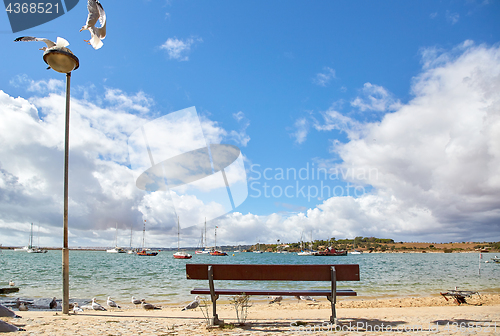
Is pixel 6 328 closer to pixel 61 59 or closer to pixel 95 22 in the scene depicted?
pixel 61 59

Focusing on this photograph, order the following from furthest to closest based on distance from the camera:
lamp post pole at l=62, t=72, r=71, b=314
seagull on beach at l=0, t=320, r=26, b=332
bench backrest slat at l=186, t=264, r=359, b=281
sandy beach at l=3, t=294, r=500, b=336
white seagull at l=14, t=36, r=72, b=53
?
1. lamp post pole at l=62, t=72, r=71, b=314
2. white seagull at l=14, t=36, r=72, b=53
3. bench backrest slat at l=186, t=264, r=359, b=281
4. sandy beach at l=3, t=294, r=500, b=336
5. seagull on beach at l=0, t=320, r=26, b=332

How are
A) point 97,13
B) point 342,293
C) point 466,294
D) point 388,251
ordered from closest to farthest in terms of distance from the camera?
point 342,293, point 97,13, point 466,294, point 388,251

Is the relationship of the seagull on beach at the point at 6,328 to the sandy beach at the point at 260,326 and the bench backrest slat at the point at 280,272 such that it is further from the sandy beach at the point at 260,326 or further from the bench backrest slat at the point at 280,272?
the bench backrest slat at the point at 280,272

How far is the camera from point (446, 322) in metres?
5.57

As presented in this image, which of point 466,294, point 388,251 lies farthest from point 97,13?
point 388,251

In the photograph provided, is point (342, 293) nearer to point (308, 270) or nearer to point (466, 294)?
point (308, 270)

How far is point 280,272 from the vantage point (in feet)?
16.2

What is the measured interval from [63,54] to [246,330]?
6062 millimetres

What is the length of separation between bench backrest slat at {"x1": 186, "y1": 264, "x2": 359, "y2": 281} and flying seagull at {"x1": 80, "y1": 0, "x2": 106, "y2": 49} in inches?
188

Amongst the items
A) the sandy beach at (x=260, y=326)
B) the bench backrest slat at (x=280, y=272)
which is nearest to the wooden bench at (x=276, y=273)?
the bench backrest slat at (x=280, y=272)

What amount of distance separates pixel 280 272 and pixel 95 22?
578 cm

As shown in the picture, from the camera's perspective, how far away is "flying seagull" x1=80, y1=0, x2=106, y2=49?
6.04 metres

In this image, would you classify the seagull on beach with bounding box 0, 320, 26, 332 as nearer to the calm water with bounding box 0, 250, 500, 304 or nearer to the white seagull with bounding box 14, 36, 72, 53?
the white seagull with bounding box 14, 36, 72, 53

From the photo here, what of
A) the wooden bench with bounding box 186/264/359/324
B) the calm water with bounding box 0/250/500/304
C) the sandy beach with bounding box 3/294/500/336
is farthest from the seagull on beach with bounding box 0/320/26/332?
the calm water with bounding box 0/250/500/304
